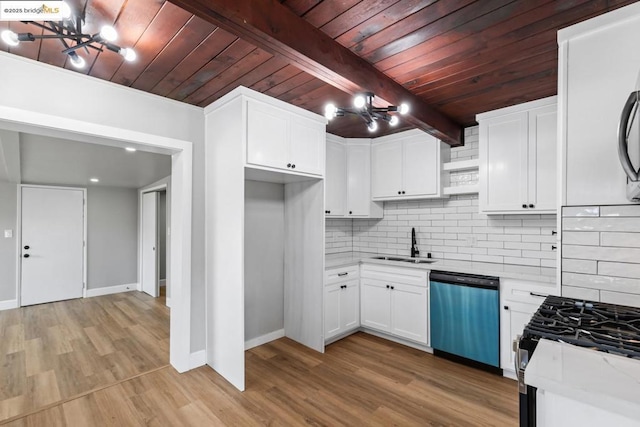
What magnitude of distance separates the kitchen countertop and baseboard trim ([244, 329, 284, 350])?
1028mm

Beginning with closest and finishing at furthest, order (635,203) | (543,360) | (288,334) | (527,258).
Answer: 1. (543,360)
2. (635,203)
3. (527,258)
4. (288,334)

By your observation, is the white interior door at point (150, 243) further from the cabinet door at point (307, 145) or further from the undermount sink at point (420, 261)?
the undermount sink at point (420, 261)

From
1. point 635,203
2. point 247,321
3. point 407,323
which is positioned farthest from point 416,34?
point 247,321

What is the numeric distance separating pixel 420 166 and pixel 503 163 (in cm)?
87

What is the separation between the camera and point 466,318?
298 centimetres

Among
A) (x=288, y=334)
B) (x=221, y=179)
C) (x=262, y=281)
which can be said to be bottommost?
(x=288, y=334)

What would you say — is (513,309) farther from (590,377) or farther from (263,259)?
(263,259)

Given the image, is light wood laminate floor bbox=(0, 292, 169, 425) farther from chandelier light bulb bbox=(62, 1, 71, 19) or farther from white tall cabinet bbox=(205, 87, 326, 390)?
chandelier light bulb bbox=(62, 1, 71, 19)

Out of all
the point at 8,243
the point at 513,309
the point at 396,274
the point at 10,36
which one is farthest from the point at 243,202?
the point at 8,243

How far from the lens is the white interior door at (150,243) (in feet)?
19.3

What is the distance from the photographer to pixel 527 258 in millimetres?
3186

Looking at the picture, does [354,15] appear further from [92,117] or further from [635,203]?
[92,117]

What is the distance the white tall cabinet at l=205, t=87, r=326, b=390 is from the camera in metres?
2.61

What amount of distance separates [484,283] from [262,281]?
2.30m
